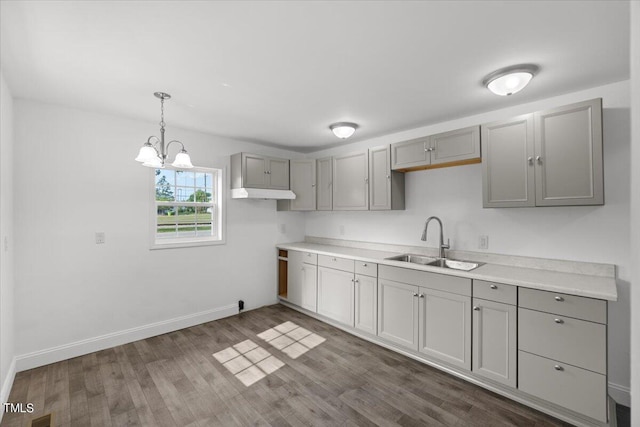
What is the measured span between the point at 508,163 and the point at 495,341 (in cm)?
149

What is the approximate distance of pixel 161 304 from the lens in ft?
11.9

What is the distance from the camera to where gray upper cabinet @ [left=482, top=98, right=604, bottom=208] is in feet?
7.56

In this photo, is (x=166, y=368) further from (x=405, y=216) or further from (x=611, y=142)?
(x=611, y=142)

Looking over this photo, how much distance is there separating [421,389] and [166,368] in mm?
2301

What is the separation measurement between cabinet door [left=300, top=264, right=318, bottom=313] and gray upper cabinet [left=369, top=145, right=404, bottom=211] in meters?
1.17

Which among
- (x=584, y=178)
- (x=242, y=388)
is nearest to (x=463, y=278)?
(x=584, y=178)

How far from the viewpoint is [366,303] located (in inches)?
135

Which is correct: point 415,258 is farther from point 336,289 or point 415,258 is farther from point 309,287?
point 309,287

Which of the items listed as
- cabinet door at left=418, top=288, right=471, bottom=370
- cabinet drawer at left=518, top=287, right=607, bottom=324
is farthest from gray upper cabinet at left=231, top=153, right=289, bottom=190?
cabinet drawer at left=518, top=287, right=607, bottom=324

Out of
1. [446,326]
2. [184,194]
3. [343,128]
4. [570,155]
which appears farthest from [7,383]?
[570,155]

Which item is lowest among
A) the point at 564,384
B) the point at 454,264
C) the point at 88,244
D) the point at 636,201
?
the point at 564,384

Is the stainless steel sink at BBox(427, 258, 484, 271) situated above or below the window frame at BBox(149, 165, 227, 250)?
below

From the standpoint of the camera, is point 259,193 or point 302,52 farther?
point 259,193

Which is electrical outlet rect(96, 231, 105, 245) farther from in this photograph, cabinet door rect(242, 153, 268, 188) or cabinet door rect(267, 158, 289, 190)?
cabinet door rect(267, 158, 289, 190)
